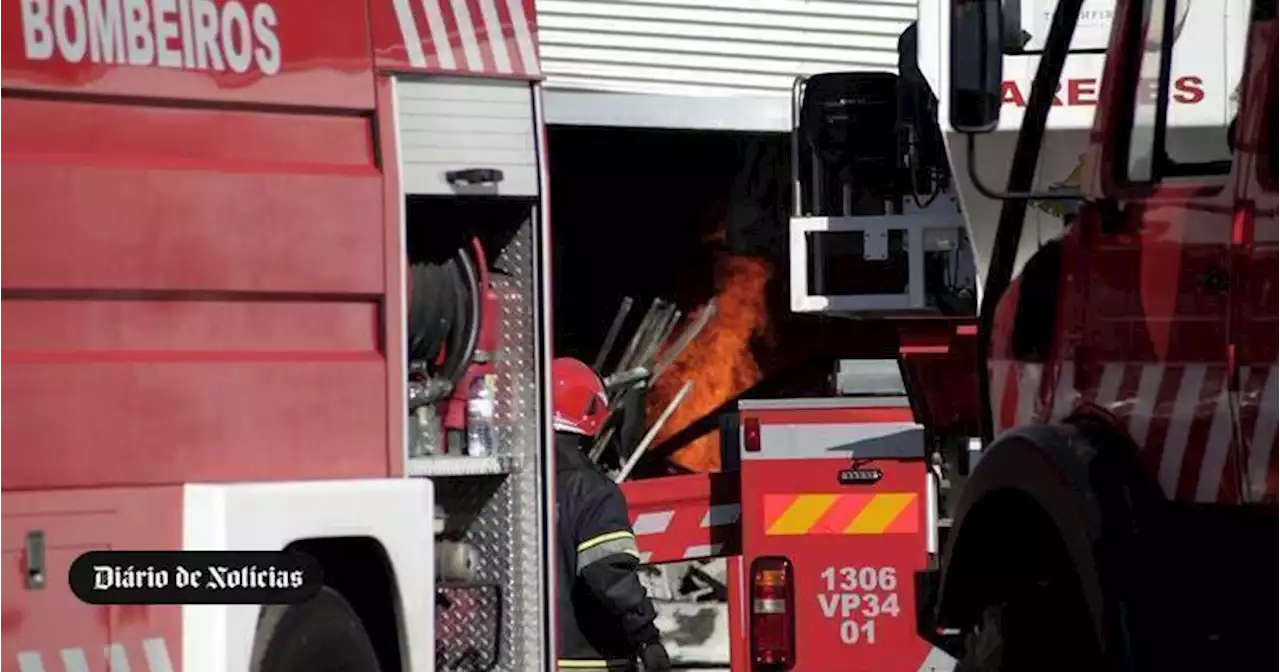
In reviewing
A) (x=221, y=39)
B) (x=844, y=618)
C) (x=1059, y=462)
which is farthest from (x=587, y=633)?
(x=1059, y=462)

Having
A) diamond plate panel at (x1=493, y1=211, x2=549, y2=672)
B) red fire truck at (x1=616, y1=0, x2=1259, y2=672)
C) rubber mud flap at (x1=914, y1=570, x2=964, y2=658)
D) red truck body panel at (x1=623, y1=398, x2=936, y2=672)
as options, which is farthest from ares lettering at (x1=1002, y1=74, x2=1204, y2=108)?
diamond plate panel at (x1=493, y1=211, x2=549, y2=672)

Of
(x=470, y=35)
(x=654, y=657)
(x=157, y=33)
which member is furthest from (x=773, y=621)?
(x=157, y=33)

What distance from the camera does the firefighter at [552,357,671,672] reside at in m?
7.76

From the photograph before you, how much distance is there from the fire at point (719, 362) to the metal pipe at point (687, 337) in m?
0.04

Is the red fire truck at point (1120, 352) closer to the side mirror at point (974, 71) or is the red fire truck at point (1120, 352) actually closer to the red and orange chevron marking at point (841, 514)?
the side mirror at point (974, 71)

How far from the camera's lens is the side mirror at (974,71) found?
438cm

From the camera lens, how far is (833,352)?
13.8 metres

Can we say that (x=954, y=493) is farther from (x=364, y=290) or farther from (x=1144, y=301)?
(x=1144, y=301)

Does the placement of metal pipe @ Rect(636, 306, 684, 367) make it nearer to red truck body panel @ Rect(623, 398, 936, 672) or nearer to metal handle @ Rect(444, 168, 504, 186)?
red truck body panel @ Rect(623, 398, 936, 672)

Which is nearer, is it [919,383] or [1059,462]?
[1059,462]

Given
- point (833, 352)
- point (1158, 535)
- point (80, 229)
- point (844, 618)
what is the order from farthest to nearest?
point (833, 352) < point (844, 618) < point (80, 229) < point (1158, 535)

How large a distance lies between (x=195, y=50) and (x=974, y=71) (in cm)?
185

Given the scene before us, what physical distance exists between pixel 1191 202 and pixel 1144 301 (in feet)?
0.77

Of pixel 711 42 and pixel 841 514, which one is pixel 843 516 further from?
pixel 711 42
